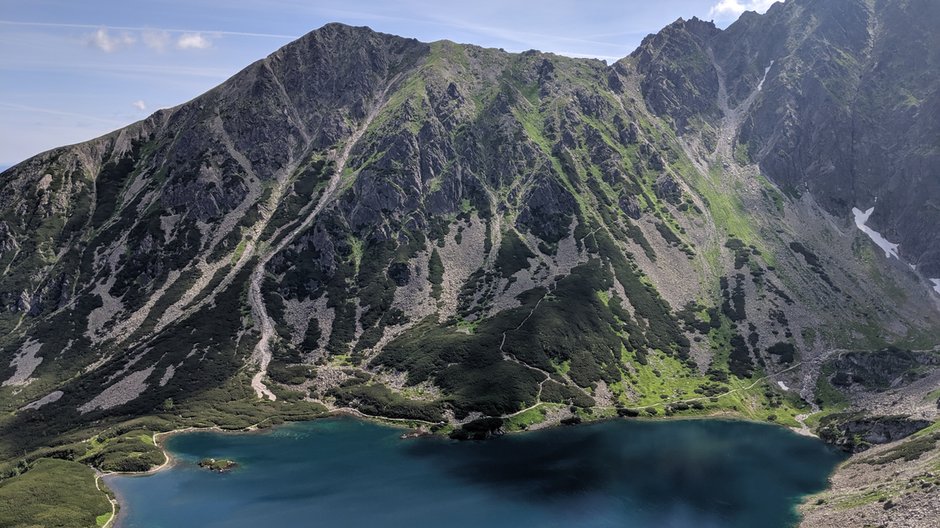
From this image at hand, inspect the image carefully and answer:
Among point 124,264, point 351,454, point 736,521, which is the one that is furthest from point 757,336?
point 124,264

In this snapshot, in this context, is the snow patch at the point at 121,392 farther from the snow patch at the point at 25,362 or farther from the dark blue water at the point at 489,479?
the dark blue water at the point at 489,479

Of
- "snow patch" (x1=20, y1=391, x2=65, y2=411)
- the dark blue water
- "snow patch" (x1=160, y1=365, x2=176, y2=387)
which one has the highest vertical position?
"snow patch" (x1=160, y1=365, x2=176, y2=387)

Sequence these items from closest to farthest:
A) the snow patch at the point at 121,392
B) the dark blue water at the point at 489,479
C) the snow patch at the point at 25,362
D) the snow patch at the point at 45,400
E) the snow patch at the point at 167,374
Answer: the dark blue water at the point at 489,479 < the snow patch at the point at 121,392 < the snow patch at the point at 45,400 < the snow patch at the point at 167,374 < the snow patch at the point at 25,362

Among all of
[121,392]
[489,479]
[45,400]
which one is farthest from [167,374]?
[489,479]

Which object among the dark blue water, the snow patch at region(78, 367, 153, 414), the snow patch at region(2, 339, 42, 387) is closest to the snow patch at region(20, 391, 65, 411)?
the snow patch at region(78, 367, 153, 414)

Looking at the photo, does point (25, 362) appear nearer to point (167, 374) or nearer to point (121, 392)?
point (121, 392)

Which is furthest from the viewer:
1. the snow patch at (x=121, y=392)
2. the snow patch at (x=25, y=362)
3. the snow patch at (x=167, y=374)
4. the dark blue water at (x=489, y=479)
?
the snow patch at (x=25, y=362)

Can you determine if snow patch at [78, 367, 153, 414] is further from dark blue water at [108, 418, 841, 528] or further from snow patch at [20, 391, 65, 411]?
dark blue water at [108, 418, 841, 528]

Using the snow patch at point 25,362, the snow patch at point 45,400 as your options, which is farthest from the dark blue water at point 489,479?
the snow patch at point 25,362

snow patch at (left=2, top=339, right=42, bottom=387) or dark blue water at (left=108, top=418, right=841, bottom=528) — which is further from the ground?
snow patch at (left=2, top=339, right=42, bottom=387)

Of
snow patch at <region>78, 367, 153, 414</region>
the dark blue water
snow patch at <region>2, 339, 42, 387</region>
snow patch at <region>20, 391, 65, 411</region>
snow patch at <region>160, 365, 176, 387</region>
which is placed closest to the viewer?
the dark blue water
